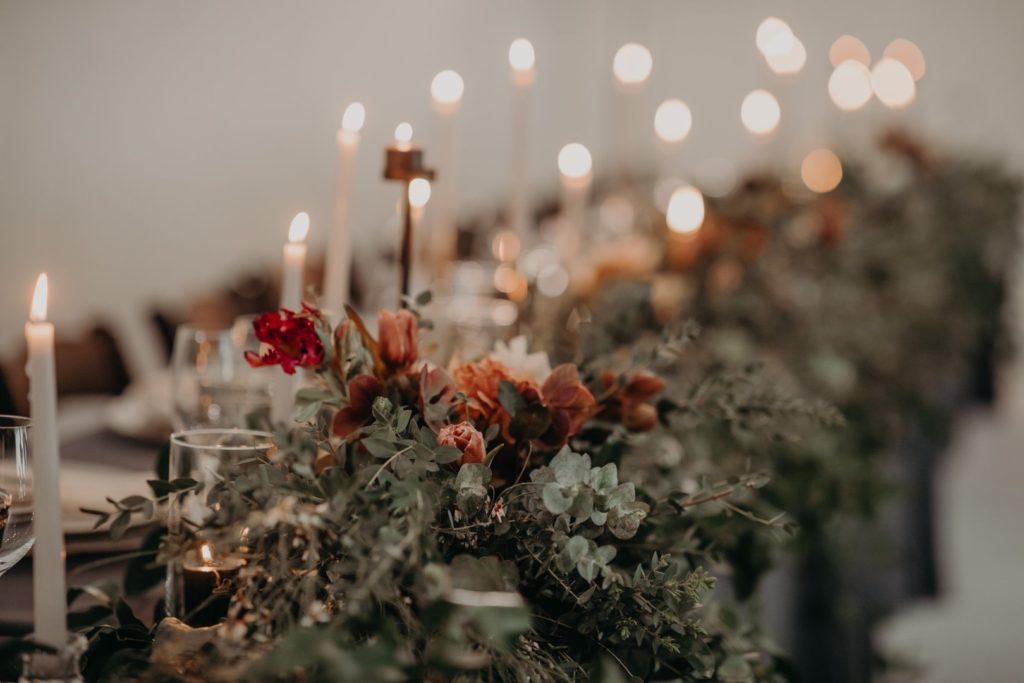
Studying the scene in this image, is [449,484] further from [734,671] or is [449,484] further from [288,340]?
[734,671]

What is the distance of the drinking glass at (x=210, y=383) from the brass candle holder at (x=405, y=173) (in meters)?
0.29

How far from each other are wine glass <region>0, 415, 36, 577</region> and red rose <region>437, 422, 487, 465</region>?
321 millimetres

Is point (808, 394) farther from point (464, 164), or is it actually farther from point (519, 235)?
point (464, 164)

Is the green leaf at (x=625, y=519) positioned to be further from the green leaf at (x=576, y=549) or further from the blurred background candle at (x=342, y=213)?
the blurred background candle at (x=342, y=213)

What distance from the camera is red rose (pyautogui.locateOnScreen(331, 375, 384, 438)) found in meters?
0.77

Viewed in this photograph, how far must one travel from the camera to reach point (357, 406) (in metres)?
0.77

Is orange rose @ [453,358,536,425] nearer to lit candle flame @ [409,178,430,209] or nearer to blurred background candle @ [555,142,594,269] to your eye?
lit candle flame @ [409,178,430,209]

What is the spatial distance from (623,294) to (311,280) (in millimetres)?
2524

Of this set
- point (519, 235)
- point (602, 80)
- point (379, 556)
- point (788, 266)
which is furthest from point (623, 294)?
point (602, 80)

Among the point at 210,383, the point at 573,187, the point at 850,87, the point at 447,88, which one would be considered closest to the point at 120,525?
the point at 210,383

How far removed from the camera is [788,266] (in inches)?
93.2

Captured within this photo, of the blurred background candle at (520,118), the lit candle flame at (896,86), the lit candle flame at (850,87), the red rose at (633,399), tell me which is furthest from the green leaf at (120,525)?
the lit candle flame at (896,86)

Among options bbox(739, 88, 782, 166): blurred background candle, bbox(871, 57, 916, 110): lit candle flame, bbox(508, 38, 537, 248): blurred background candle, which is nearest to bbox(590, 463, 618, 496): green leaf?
bbox(508, 38, 537, 248): blurred background candle

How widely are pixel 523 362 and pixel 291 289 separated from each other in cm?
29
